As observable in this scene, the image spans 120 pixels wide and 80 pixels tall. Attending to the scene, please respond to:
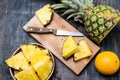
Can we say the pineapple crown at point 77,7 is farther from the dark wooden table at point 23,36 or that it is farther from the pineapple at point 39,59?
the pineapple at point 39,59

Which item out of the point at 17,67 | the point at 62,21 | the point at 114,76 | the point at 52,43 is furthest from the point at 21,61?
the point at 114,76

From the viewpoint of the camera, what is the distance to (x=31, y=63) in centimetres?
111

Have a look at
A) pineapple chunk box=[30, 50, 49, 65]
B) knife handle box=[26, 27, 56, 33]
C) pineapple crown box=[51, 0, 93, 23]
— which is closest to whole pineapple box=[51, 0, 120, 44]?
pineapple crown box=[51, 0, 93, 23]

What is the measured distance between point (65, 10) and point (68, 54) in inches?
9.3

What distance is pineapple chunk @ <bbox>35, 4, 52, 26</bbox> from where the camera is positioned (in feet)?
4.03

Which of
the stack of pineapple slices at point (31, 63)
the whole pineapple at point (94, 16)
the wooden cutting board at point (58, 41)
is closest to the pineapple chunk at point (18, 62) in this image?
the stack of pineapple slices at point (31, 63)

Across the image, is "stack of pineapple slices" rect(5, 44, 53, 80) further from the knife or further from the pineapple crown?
the pineapple crown

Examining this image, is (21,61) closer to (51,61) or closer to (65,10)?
(51,61)

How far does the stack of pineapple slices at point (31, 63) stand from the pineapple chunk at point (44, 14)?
0.14 metres

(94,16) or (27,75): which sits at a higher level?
(94,16)

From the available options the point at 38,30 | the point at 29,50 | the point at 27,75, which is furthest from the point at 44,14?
the point at 27,75

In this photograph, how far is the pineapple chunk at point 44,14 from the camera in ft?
4.03

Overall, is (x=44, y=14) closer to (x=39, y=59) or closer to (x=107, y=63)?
(x=39, y=59)

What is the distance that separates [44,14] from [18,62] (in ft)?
0.85
